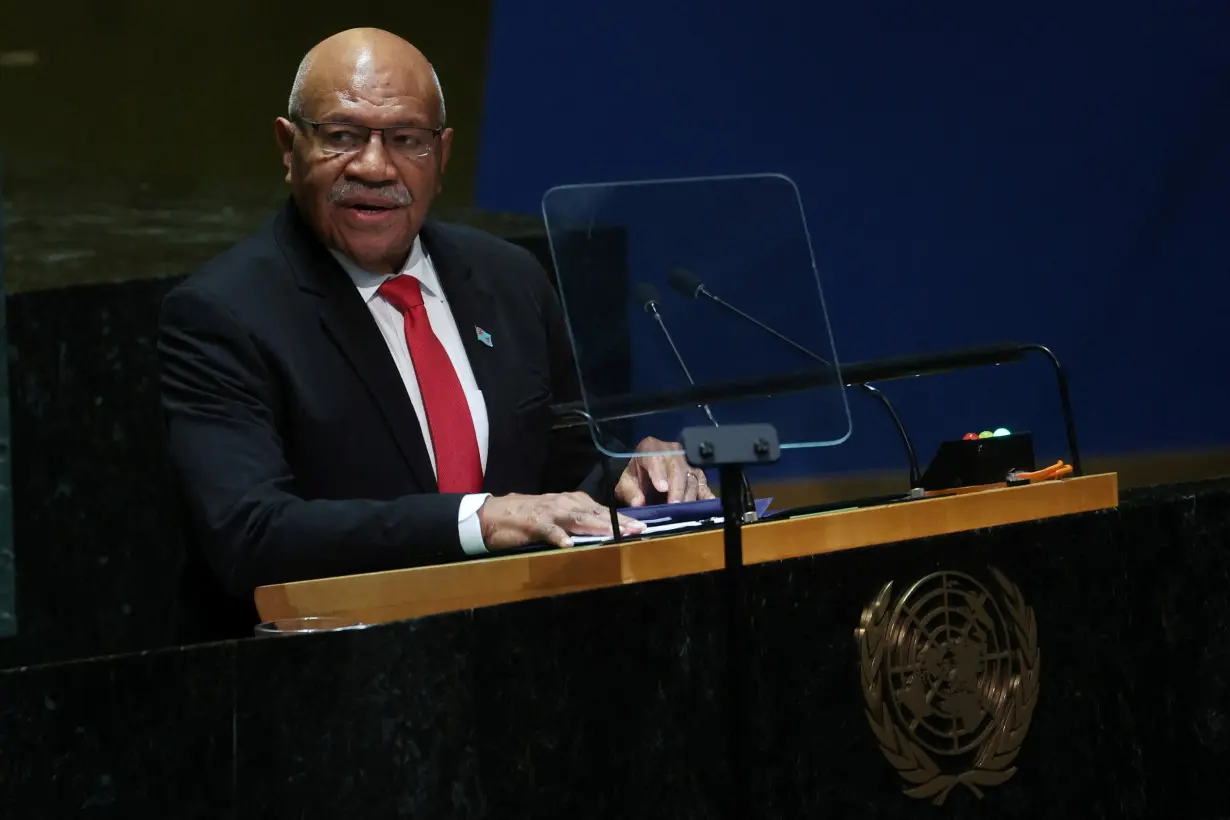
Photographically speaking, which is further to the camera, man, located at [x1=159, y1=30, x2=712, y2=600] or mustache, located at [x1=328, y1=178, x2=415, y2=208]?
mustache, located at [x1=328, y1=178, x2=415, y2=208]

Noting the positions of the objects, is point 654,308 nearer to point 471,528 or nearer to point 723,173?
point 471,528

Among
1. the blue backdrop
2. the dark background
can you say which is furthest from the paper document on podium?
the blue backdrop

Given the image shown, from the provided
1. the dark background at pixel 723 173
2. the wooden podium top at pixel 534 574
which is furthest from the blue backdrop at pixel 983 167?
the wooden podium top at pixel 534 574

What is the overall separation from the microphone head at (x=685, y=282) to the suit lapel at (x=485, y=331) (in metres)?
0.73

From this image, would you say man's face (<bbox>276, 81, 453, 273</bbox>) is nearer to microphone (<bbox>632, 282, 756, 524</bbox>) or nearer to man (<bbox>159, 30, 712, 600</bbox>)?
man (<bbox>159, 30, 712, 600</bbox>)

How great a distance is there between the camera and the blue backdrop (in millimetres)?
3518

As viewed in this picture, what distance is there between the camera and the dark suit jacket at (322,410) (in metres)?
1.87

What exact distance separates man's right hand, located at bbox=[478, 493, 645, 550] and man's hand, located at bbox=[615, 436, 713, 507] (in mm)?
265

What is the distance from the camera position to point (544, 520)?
168 cm

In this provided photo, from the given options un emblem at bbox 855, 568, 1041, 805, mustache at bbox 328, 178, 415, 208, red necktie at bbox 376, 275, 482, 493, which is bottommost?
un emblem at bbox 855, 568, 1041, 805

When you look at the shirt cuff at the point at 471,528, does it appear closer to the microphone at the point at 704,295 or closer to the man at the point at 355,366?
the man at the point at 355,366

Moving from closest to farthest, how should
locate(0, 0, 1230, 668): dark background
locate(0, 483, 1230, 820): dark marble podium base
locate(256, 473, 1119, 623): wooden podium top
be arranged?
1. locate(0, 483, 1230, 820): dark marble podium base
2. locate(256, 473, 1119, 623): wooden podium top
3. locate(0, 0, 1230, 668): dark background

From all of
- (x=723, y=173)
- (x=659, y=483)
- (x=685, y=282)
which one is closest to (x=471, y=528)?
(x=659, y=483)

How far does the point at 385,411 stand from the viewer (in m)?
2.19
